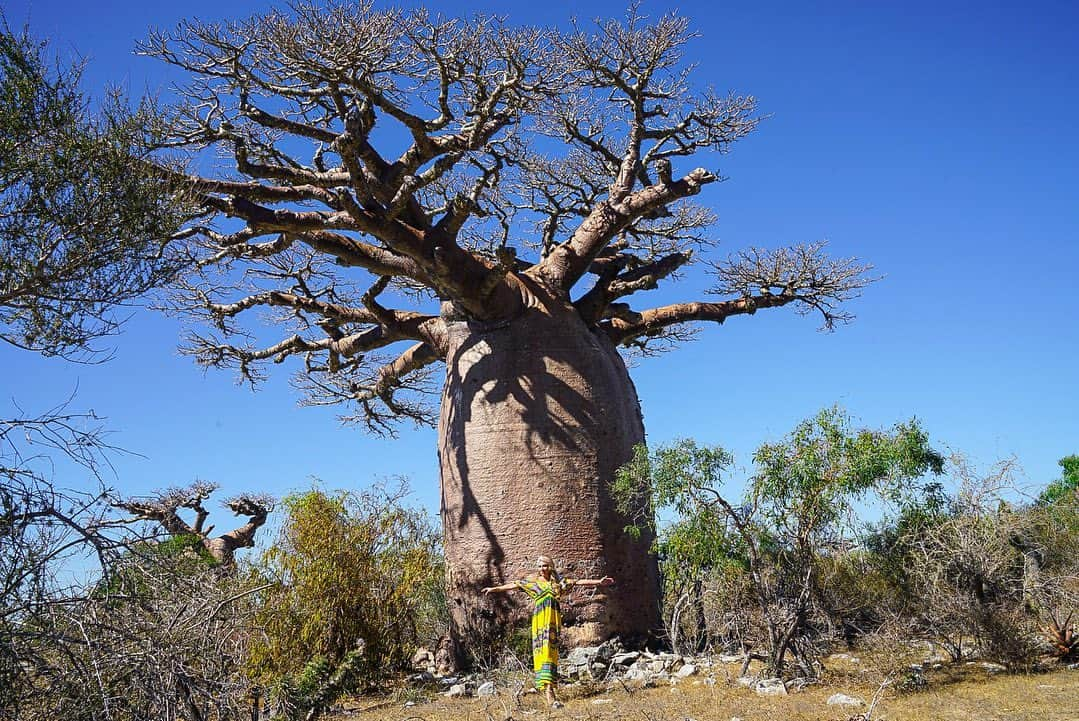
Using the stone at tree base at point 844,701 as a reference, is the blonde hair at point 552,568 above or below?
above

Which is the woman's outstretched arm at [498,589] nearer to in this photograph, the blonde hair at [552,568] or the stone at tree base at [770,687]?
the blonde hair at [552,568]

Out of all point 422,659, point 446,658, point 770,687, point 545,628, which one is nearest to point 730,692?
point 770,687

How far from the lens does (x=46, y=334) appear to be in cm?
432

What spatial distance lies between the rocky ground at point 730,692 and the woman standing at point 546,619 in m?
0.15

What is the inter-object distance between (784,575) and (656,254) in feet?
15.8

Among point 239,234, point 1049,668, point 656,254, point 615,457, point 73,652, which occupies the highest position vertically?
point 656,254

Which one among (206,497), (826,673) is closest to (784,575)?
(826,673)

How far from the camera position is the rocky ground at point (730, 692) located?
188 inches

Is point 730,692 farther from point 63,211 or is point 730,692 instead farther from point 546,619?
point 63,211

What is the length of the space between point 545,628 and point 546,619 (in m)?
0.06

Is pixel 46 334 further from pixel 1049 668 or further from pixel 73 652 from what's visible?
pixel 1049 668

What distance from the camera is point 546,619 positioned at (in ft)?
19.1

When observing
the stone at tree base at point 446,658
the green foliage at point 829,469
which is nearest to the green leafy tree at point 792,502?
the green foliage at point 829,469

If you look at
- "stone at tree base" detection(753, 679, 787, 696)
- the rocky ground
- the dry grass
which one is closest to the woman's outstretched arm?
the rocky ground
